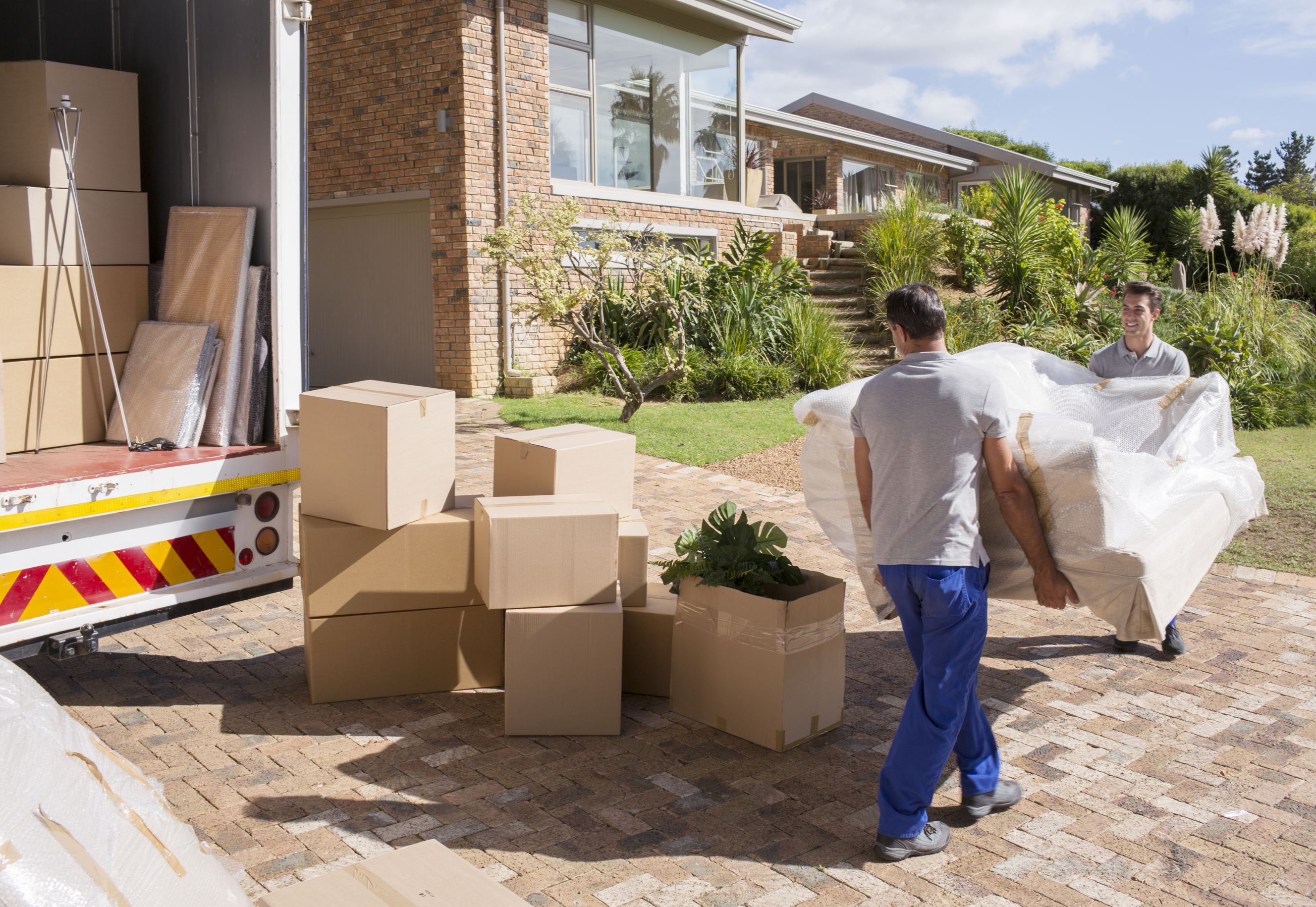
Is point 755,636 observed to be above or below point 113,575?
below

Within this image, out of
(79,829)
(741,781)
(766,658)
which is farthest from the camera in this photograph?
(766,658)

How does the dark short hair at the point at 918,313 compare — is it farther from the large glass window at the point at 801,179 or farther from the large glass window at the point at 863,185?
the large glass window at the point at 863,185

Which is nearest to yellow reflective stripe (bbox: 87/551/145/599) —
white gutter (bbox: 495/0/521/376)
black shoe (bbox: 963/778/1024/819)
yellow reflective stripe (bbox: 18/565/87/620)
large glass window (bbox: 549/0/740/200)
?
yellow reflective stripe (bbox: 18/565/87/620)

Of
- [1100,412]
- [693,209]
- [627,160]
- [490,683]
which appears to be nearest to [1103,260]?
[693,209]

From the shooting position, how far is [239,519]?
4598 millimetres

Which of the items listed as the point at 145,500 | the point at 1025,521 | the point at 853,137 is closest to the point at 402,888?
the point at 1025,521

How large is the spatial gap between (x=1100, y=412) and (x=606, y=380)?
970 cm

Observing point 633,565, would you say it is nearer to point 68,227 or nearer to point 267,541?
point 267,541

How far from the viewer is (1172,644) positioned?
17.3 ft

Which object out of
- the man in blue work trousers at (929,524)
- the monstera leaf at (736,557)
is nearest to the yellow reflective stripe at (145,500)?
the monstera leaf at (736,557)

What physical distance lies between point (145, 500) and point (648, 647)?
2099 millimetres

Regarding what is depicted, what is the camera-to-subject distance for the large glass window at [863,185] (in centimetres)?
2761

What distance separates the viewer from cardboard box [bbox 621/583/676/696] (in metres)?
4.61

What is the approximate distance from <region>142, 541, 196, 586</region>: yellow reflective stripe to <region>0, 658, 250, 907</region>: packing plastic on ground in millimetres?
2276
